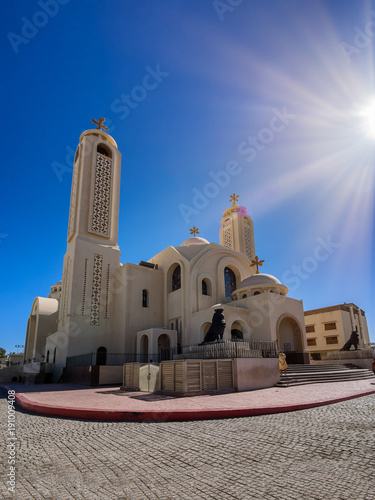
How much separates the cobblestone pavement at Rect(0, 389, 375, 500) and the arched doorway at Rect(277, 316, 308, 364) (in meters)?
13.7

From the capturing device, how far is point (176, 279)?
2206 cm

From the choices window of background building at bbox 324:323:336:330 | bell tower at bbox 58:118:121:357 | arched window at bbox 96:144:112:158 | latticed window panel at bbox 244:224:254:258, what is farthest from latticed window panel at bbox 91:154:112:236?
window of background building at bbox 324:323:336:330

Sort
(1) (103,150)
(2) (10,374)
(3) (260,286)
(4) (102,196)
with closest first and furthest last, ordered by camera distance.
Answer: (3) (260,286) < (2) (10,374) < (4) (102,196) < (1) (103,150)

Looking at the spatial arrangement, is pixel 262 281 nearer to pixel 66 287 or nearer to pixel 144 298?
pixel 144 298

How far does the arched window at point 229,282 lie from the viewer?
22.5m

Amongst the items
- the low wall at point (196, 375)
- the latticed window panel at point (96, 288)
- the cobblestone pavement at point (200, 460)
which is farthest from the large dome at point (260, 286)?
the cobblestone pavement at point (200, 460)

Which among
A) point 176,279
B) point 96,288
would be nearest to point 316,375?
point 176,279

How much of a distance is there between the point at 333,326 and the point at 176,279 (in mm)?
14066

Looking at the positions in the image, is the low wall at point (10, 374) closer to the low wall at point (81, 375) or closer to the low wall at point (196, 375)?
the low wall at point (81, 375)

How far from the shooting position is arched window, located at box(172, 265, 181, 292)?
71.1 ft

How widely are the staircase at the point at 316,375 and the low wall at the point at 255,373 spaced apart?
0.43 m

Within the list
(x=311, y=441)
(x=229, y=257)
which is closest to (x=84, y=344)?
(x=229, y=257)

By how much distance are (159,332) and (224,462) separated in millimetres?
15075

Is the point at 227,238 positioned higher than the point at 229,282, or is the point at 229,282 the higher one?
the point at 227,238
